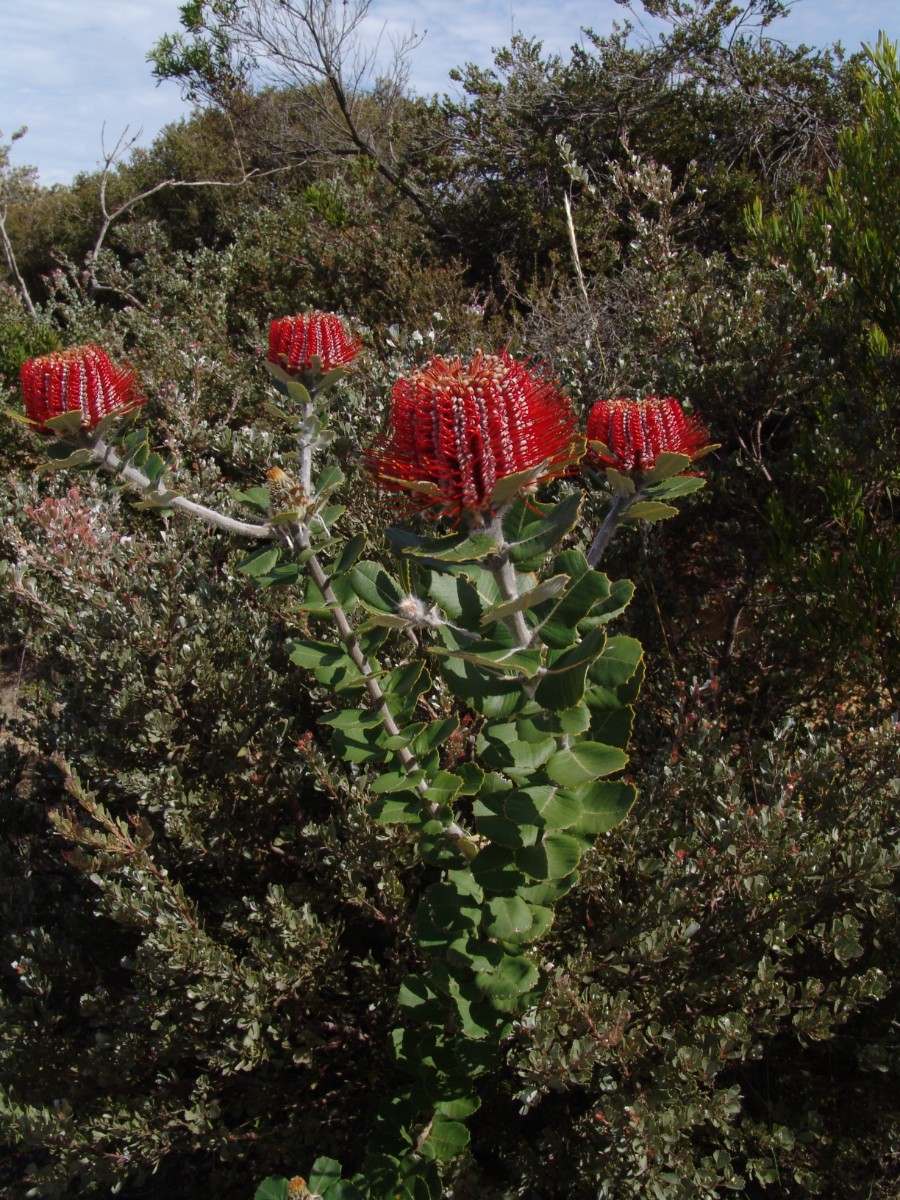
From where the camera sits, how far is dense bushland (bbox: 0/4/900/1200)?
73.1 inches

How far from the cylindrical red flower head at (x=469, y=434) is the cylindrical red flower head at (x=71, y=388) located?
26.4 inches

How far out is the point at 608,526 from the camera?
143 cm

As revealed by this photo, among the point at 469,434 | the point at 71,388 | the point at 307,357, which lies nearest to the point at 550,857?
the point at 469,434

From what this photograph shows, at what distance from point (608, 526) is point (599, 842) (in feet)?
3.59

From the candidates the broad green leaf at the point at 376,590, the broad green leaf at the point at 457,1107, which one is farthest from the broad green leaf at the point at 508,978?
the broad green leaf at the point at 376,590

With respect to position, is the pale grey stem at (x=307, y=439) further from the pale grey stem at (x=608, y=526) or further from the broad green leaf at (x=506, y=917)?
the broad green leaf at (x=506, y=917)

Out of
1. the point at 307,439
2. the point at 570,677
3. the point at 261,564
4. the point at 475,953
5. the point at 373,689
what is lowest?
the point at 475,953

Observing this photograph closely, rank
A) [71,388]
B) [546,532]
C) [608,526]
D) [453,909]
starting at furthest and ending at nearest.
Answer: [453,909]
[71,388]
[608,526]
[546,532]

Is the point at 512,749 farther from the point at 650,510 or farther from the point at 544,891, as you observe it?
the point at 650,510

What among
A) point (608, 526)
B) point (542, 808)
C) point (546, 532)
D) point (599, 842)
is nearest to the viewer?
point (546, 532)

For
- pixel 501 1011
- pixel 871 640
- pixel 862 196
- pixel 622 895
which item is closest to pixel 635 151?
pixel 862 196

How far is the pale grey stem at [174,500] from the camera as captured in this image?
5.03 ft

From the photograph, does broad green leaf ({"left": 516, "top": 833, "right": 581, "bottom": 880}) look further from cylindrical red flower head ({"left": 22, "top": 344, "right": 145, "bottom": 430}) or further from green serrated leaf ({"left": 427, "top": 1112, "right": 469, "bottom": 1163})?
cylindrical red flower head ({"left": 22, "top": 344, "right": 145, "bottom": 430})

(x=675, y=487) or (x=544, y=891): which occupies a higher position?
(x=675, y=487)
